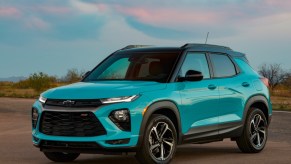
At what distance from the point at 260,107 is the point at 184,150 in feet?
5.33

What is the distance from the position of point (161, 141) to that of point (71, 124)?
133 centimetres

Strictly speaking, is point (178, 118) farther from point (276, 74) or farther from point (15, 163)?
point (276, 74)

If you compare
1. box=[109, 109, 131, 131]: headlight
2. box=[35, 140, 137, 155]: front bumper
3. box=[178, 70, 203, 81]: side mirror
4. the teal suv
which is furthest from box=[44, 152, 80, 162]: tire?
box=[178, 70, 203, 81]: side mirror

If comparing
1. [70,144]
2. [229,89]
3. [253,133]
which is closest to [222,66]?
[229,89]

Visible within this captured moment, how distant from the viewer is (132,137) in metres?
8.34

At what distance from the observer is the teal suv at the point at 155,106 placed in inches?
328

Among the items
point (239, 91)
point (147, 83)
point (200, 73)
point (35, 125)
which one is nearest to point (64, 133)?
point (35, 125)

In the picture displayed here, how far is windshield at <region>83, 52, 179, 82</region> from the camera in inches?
375

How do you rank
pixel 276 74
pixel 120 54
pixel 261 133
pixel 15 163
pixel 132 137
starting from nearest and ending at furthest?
1. pixel 132 137
2. pixel 15 163
3. pixel 120 54
4. pixel 261 133
5. pixel 276 74

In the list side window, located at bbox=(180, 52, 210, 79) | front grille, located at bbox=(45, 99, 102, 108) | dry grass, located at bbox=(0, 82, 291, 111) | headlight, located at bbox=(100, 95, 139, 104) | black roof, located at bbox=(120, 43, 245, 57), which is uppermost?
black roof, located at bbox=(120, 43, 245, 57)

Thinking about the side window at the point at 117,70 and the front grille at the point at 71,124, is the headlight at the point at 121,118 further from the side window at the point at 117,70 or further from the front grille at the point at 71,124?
the side window at the point at 117,70

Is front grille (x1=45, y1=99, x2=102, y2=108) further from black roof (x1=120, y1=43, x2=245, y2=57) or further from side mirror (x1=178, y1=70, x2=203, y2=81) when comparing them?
black roof (x1=120, y1=43, x2=245, y2=57)

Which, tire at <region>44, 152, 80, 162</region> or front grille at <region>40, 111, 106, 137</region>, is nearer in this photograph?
front grille at <region>40, 111, 106, 137</region>

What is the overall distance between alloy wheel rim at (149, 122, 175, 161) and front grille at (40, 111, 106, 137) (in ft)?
2.66
